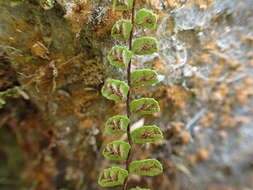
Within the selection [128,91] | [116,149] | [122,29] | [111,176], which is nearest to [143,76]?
[128,91]

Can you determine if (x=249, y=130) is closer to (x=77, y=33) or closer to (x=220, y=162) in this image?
(x=220, y=162)

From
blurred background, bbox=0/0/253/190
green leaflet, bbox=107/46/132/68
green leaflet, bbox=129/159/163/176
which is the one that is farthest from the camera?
blurred background, bbox=0/0/253/190

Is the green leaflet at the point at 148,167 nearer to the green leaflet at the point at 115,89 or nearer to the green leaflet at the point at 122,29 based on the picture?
the green leaflet at the point at 115,89

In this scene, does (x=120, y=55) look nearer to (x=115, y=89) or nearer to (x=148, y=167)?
(x=115, y=89)

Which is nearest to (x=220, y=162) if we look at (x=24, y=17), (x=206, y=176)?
(x=206, y=176)

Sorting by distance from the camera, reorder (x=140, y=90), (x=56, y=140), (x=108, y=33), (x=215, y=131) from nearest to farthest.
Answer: (x=108, y=33) < (x=140, y=90) < (x=56, y=140) < (x=215, y=131)

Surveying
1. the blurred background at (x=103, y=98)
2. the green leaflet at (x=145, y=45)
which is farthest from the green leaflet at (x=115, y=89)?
the blurred background at (x=103, y=98)

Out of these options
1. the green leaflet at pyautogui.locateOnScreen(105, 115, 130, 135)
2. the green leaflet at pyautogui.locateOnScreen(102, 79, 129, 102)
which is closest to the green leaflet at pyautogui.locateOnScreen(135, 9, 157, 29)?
the green leaflet at pyautogui.locateOnScreen(102, 79, 129, 102)

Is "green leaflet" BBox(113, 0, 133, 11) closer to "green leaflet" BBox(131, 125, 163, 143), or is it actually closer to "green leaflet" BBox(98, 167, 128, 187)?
"green leaflet" BBox(131, 125, 163, 143)
